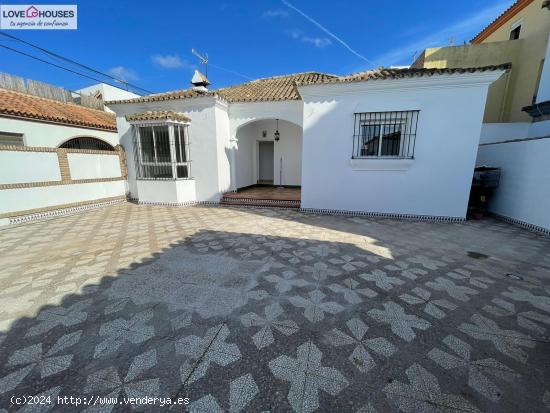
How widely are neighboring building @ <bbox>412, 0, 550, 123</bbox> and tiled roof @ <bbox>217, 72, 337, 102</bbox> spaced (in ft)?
21.3

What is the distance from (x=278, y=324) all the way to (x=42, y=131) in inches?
422

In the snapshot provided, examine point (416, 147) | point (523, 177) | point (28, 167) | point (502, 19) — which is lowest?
point (523, 177)

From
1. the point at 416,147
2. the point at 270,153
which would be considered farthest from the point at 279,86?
the point at 416,147

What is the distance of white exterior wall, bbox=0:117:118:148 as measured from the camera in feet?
23.9

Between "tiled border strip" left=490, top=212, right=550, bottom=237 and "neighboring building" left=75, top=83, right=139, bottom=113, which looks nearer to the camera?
"tiled border strip" left=490, top=212, right=550, bottom=237

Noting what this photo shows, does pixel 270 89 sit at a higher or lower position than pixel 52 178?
higher

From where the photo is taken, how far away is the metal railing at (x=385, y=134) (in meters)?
6.22

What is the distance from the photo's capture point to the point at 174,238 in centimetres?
493

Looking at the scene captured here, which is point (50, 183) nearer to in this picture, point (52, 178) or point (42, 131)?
point (52, 178)

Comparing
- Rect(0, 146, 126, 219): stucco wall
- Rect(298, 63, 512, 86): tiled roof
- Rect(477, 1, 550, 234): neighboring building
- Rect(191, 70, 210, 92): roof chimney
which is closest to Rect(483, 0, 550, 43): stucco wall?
Rect(477, 1, 550, 234): neighboring building

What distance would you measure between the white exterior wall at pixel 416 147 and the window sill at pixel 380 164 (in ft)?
0.09

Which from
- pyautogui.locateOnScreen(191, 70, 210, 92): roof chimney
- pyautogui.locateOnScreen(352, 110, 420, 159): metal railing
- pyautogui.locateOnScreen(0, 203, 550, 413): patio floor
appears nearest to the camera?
pyautogui.locateOnScreen(0, 203, 550, 413): patio floor

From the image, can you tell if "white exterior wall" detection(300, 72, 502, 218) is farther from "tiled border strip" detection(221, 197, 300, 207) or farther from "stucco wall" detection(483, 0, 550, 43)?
"stucco wall" detection(483, 0, 550, 43)

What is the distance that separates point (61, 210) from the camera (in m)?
6.98
